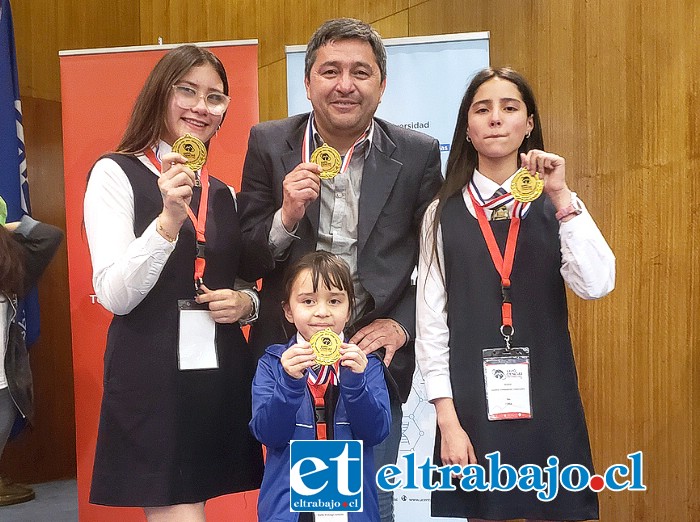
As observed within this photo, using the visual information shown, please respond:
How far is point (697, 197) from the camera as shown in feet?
12.1

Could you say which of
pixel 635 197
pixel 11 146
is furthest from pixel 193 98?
pixel 635 197

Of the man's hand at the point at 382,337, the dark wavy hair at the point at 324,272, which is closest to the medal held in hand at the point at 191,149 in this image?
the dark wavy hair at the point at 324,272

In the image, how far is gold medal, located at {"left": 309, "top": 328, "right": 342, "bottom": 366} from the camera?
2.00m

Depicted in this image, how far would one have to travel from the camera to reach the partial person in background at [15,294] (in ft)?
10.2

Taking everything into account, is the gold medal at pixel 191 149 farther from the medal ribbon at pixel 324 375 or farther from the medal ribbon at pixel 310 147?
the medal ribbon at pixel 324 375

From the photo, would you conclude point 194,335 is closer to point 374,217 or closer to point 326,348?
point 326,348

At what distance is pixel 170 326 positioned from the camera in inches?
88.3

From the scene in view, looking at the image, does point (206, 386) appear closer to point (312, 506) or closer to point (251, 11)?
point (312, 506)

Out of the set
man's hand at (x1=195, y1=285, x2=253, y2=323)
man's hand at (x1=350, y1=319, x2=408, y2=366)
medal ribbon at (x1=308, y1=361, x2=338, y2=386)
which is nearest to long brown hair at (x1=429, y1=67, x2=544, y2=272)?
man's hand at (x1=350, y1=319, x2=408, y2=366)

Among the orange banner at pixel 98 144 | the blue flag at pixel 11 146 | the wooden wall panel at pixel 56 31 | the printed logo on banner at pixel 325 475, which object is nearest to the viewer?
the printed logo on banner at pixel 325 475

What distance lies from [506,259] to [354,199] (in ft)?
1.55

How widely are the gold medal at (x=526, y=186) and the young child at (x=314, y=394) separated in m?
0.50

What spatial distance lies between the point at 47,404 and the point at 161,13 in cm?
270

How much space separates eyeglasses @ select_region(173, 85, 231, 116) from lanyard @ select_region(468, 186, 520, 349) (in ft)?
2.69
